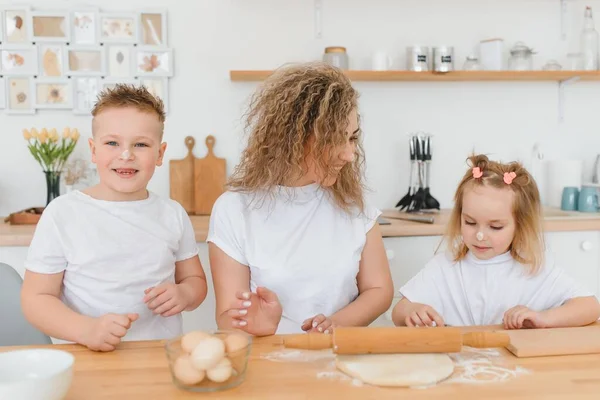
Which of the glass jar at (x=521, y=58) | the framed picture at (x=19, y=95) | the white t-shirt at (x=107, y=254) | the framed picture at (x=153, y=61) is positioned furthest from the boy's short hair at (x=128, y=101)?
the glass jar at (x=521, y=58)

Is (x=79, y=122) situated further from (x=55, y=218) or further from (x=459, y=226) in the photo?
(x=459, y=226)

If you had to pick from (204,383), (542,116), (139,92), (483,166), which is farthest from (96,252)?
(542,116)

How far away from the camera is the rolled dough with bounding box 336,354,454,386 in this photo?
0.96 meters

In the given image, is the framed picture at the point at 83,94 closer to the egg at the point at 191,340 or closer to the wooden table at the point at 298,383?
the wooden table at the point at 298,383

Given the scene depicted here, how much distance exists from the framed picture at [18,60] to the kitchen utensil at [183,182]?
2.40ft

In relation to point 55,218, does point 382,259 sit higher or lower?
lower

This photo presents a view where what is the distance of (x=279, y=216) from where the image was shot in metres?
1.56

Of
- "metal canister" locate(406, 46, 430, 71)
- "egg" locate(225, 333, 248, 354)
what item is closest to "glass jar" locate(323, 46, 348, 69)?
"metal canister" locate(406, 46, 430, 71)

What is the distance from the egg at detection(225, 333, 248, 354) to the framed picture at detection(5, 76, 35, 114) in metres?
2.17

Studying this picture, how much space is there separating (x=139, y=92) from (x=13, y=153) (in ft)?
5.27

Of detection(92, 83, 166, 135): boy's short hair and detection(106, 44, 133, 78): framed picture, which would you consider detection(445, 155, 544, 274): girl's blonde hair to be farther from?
detection(106, 44, 133, 78): framed picture

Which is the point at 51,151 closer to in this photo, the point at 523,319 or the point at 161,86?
the point at 161,86

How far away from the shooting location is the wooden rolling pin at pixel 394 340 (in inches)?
40.9

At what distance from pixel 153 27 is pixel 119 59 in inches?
8.1
